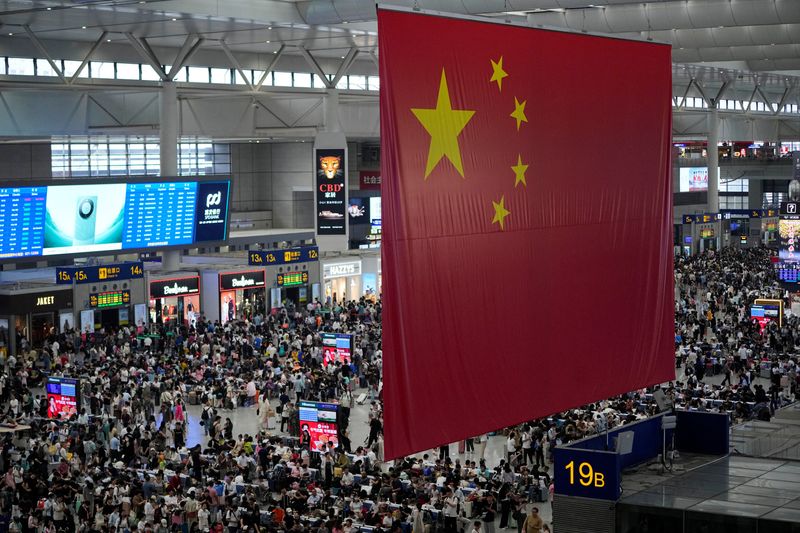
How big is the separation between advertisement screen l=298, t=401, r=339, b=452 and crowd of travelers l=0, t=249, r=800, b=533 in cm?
21

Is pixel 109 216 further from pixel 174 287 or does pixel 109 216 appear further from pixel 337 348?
pixel 337 348

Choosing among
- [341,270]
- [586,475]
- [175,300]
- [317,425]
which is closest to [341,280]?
[341,270]

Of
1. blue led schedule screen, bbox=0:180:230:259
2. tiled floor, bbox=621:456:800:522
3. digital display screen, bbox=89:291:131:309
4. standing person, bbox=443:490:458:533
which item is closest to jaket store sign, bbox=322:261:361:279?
blue led schedule screen, bbox=0:180:230:259

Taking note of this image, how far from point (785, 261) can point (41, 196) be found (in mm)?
22690

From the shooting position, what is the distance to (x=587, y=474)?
11.3 metres

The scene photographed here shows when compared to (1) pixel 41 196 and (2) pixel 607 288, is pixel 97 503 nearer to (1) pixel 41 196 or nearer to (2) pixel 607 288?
(2) pixel 607 288

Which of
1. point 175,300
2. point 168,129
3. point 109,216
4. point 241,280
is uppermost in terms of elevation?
point 168,129

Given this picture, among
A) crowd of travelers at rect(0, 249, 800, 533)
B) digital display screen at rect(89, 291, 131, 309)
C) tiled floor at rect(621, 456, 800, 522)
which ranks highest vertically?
digital display screen at rect(89, 291, 131, 309)

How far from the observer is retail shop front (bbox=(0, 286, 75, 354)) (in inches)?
1283

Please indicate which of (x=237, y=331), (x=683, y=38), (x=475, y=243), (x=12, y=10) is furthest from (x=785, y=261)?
(x=475, y=243)

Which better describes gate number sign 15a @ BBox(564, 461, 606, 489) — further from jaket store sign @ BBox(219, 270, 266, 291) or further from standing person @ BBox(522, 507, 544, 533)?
jaket store sign @ BBox(219, 270, 266, 291)

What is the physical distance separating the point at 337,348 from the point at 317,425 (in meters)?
7.81

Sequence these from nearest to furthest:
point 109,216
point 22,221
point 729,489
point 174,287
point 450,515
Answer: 1. point 729,489
2. point 450,515
3. point 22,221
4. point 109,216
5. point 174,287

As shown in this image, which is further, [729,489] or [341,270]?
[341,270]
